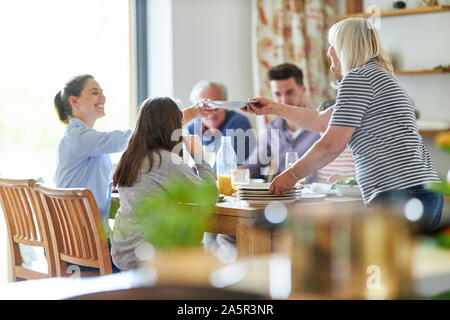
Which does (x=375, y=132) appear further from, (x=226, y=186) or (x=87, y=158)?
(x=87, y=158)

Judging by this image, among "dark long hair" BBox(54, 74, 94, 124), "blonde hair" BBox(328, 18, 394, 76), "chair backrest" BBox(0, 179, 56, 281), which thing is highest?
"blonde hair" BBox(328, 18, 394, 76)

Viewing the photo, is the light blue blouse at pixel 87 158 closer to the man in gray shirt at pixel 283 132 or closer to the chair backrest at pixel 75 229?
the chair backrest at pixel 75 229

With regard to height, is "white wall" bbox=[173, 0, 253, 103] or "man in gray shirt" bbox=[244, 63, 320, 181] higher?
"white wall" bbox=[173, 0, 253, 103]

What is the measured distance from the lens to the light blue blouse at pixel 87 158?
2.59 meters

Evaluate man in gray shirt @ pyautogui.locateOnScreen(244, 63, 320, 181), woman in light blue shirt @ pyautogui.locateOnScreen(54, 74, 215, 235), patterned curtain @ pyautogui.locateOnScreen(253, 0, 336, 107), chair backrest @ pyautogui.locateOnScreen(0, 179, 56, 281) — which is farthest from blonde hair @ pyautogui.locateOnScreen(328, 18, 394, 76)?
patterned curtain @ pyautogui.locateOnScreen(253, 0, 336, 107)

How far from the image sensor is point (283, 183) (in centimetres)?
213

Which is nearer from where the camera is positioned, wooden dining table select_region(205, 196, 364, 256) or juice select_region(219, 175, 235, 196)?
wooden dining table select_region(205, 196, 364, 256)

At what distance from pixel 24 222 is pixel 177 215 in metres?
2.15

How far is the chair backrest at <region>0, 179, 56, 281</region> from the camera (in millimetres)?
2367

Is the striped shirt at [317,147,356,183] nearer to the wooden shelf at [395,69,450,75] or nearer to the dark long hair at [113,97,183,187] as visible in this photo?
the wooden shelf at [395,69,450,75]

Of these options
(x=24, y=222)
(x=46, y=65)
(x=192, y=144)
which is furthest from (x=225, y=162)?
(x=46, y=65)

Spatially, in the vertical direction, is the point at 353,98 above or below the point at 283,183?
above

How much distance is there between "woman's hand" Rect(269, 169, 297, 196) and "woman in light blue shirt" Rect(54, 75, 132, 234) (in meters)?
0.75

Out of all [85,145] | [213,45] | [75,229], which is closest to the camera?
[75,229]
